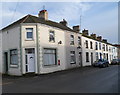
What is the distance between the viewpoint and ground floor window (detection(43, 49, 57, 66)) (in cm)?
1653

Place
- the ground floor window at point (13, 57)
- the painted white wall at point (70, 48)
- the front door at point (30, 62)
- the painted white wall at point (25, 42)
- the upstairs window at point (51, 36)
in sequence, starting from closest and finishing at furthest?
1. the painted white wall at point (25, 42)
2. the front door at point (30, 62)
3. the ground floor window at point (13, 57)
4. the upstairs window at point (51, 36)
5. the painted white wall at point (70, 48)

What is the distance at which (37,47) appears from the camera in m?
15.7

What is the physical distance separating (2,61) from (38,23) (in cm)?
860

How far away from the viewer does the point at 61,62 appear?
1872 centimetres

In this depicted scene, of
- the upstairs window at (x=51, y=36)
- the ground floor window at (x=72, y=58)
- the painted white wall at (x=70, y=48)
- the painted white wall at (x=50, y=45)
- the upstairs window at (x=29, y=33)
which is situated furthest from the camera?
the ground floor window at (x=72, y=58)

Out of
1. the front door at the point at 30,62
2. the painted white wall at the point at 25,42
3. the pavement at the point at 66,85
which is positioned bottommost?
the pavement at the point at 66,85

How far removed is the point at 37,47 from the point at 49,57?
239cm

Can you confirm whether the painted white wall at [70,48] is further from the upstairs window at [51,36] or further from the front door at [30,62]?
the front door at [30,62]

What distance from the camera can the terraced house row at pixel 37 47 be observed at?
51.1ft

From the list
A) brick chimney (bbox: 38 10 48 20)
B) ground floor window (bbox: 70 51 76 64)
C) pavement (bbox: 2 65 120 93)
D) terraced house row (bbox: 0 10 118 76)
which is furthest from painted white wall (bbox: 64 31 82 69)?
pavement (bbox: 2 65 120 93)

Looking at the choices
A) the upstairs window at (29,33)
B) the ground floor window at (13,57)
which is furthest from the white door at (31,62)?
the upstairs window at (29,33)

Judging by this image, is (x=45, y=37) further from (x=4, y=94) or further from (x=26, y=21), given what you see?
(x=4, y=94)

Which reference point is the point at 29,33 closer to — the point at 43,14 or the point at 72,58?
the point at 43,14

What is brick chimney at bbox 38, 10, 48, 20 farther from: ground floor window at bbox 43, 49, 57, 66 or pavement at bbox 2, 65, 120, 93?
pavement at bbox 2, 65, 120, 93
